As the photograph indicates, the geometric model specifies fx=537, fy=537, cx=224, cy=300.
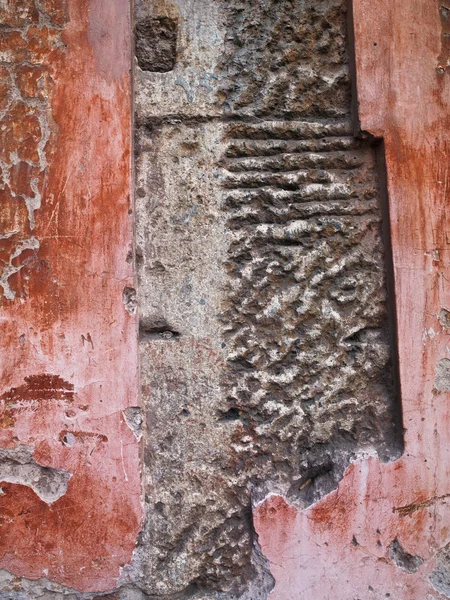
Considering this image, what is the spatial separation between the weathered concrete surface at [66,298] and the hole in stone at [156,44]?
0.30 ft

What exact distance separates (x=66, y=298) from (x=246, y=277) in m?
0.54

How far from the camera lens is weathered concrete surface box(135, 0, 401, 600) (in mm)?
1621

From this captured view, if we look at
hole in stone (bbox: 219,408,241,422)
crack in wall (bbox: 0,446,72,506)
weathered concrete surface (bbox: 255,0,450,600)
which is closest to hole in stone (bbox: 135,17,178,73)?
weathered concrete surface (bbox: 255,0,450,600)

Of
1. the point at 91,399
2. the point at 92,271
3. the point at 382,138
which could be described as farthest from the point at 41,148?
the point at 382,138

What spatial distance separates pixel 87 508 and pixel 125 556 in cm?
17

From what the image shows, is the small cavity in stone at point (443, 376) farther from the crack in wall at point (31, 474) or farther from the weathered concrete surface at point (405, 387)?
the crack in wall at point (31, 474)

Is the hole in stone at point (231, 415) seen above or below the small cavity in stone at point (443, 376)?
below

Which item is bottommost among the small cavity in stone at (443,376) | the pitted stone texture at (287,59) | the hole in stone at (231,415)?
the hole in stone at (231,415)

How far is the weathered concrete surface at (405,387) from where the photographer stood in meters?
1.55

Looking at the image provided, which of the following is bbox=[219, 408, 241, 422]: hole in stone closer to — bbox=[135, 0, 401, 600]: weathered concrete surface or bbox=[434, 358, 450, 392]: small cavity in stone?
bbox=[135, 0, 401, 600]: weathered concrete surface

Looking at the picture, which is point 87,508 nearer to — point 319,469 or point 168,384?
point 168,384

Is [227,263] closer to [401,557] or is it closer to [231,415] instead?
[231,415]

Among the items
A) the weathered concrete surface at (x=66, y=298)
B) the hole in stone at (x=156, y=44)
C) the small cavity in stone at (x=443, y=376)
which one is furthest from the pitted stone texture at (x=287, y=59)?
the small cavity in stone at (x=443, y=376)

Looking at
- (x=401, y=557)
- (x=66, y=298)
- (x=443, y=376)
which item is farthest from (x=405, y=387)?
(x=66, y=298)
